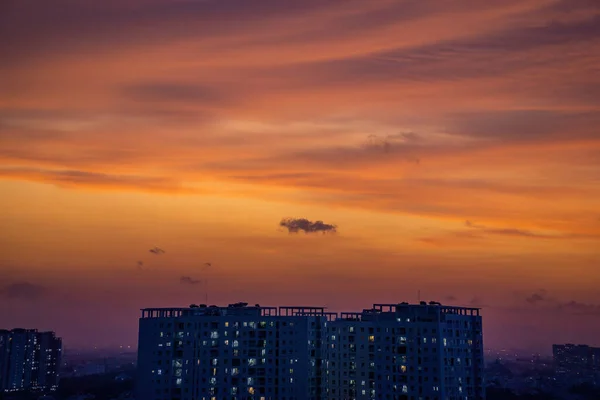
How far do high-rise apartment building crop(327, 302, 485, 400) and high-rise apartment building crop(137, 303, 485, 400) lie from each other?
152 millimetres

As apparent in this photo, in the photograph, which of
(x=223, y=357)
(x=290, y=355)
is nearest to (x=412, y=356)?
(x=290, y=355)

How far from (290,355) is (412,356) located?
751 inches

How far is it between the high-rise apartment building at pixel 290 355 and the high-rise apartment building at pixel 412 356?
152 mm

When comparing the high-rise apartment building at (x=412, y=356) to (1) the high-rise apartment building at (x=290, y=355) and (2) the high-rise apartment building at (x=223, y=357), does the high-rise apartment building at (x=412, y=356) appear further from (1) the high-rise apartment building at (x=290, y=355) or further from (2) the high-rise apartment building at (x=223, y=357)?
(2) the high-rise apartment building at (x=223, y=357)

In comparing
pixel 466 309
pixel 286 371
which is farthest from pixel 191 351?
pixel 466 309

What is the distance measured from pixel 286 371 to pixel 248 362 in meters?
6.13

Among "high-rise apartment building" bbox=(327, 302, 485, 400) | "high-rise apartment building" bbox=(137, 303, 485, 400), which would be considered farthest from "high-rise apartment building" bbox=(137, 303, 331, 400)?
"high-rise apartment building" bbox=(327, 302, 485, 400)

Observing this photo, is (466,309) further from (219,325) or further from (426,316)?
(219,325)

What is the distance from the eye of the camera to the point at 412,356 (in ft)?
360

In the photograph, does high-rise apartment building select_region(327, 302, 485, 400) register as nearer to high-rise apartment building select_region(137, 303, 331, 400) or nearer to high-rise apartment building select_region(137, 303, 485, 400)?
high-rise apartment building select_region(137, 303, 485, 400)

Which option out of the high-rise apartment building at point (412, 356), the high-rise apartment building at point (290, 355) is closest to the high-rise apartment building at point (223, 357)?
the high-rise apartment building at point (290, 355)

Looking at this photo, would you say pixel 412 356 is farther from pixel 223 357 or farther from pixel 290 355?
pixel 223 357

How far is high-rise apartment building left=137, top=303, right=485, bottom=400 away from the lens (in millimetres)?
108875

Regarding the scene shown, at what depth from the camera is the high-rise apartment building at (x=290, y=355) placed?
10888 centimetres
